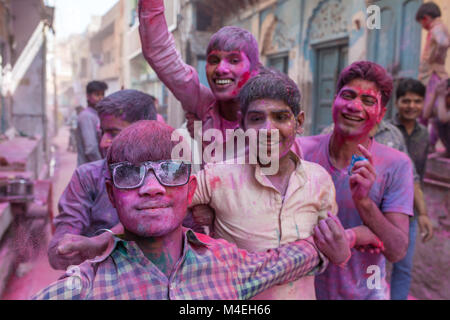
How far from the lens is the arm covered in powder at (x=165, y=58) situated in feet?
4.15

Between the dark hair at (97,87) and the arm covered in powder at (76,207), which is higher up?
the dark hair at (97,87)

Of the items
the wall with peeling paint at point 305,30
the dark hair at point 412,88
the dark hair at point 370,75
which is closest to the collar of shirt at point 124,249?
the dark hair at point 370,75

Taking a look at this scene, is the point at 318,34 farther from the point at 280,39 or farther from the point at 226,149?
the point at 226,149

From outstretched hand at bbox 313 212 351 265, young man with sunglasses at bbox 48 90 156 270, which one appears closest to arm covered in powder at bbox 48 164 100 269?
young man with sunglasses at bbox 48 90 156 270

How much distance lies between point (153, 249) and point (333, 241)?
57 centimetres

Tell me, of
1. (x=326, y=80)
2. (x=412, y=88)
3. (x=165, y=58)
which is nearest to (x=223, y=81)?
(x=165, y=58)

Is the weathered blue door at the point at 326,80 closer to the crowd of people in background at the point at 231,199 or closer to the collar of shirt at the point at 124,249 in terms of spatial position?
the crowd of people in background at the point at 231,199

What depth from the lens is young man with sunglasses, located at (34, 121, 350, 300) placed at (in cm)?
97

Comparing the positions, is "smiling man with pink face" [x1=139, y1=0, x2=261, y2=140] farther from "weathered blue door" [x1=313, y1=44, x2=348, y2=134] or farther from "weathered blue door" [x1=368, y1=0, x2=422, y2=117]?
"weathered blue door" [x1=313, y1=44, x2=348, y2=134]

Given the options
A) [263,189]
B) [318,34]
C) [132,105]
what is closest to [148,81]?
[132,105]

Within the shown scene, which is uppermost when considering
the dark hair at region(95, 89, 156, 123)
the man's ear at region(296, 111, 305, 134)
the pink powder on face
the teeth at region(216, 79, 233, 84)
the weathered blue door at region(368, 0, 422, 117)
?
the weathered blue door at region(368, 0, 422, 117)

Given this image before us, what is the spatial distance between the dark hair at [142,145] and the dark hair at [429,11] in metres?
3.37

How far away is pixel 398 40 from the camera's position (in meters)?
3.86

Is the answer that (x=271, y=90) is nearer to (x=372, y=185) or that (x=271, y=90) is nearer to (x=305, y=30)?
(x=372, y=185)
